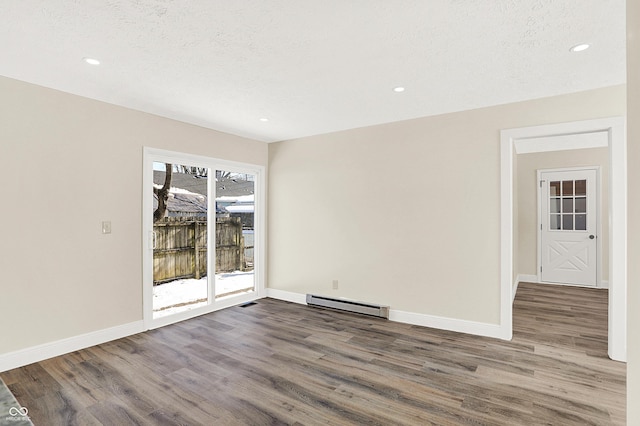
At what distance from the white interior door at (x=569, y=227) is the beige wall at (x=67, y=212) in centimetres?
695

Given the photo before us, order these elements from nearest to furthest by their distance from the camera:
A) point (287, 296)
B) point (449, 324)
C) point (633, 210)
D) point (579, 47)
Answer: point (633, 210) → point (579, 47) → point (449, 324) → point (287, 296)

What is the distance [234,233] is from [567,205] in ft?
20.6

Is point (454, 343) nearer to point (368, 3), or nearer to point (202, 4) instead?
point (368, 3)

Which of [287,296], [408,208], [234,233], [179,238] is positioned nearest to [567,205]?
[408,208]

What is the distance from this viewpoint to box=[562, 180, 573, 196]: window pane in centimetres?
622

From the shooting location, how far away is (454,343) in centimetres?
335

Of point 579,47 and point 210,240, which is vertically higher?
point 579,47

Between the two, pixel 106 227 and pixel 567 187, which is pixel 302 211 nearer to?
pixel 106 227

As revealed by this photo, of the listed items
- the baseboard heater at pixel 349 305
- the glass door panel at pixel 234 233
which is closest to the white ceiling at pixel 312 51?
the glass door panel at pixel 234 233

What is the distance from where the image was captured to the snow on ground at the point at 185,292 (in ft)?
13.0

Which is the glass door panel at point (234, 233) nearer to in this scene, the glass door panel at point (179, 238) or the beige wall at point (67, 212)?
the glass door panel at point (179, 238)

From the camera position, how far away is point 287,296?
5.09 m

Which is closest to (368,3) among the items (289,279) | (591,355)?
(591,355)

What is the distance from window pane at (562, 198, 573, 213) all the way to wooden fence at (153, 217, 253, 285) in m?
6.12
